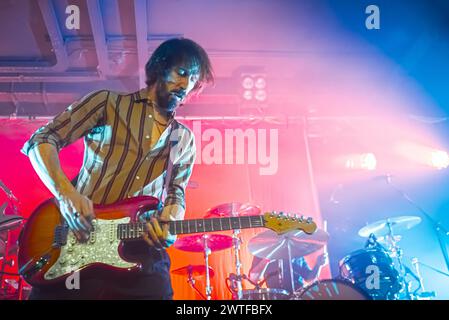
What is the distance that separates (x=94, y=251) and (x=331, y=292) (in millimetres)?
1249

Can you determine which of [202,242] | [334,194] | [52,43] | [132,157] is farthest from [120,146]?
[334,194]

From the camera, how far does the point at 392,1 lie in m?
3.80

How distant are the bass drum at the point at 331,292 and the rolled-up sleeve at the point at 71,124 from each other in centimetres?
138

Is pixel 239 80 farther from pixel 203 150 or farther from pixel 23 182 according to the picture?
pixel 23 182

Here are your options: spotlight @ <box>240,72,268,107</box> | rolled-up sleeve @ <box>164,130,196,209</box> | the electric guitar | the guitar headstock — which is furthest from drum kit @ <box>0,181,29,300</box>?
spotlight @ <box>240,72,268,107</box>

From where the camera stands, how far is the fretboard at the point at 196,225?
1875 mm

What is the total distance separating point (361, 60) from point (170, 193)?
10.5ft

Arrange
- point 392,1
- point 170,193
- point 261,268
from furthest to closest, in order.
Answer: point 261,268, point 392,1, point 170,193

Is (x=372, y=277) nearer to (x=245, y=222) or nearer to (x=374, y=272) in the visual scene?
(x=374, y=272)

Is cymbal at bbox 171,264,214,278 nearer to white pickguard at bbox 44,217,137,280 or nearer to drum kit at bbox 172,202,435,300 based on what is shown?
drum kit at bbox 172,202,435,300

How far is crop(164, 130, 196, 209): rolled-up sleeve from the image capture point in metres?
2.11

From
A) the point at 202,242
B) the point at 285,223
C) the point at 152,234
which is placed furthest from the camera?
the point at 202,242

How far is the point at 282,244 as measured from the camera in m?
3.26
